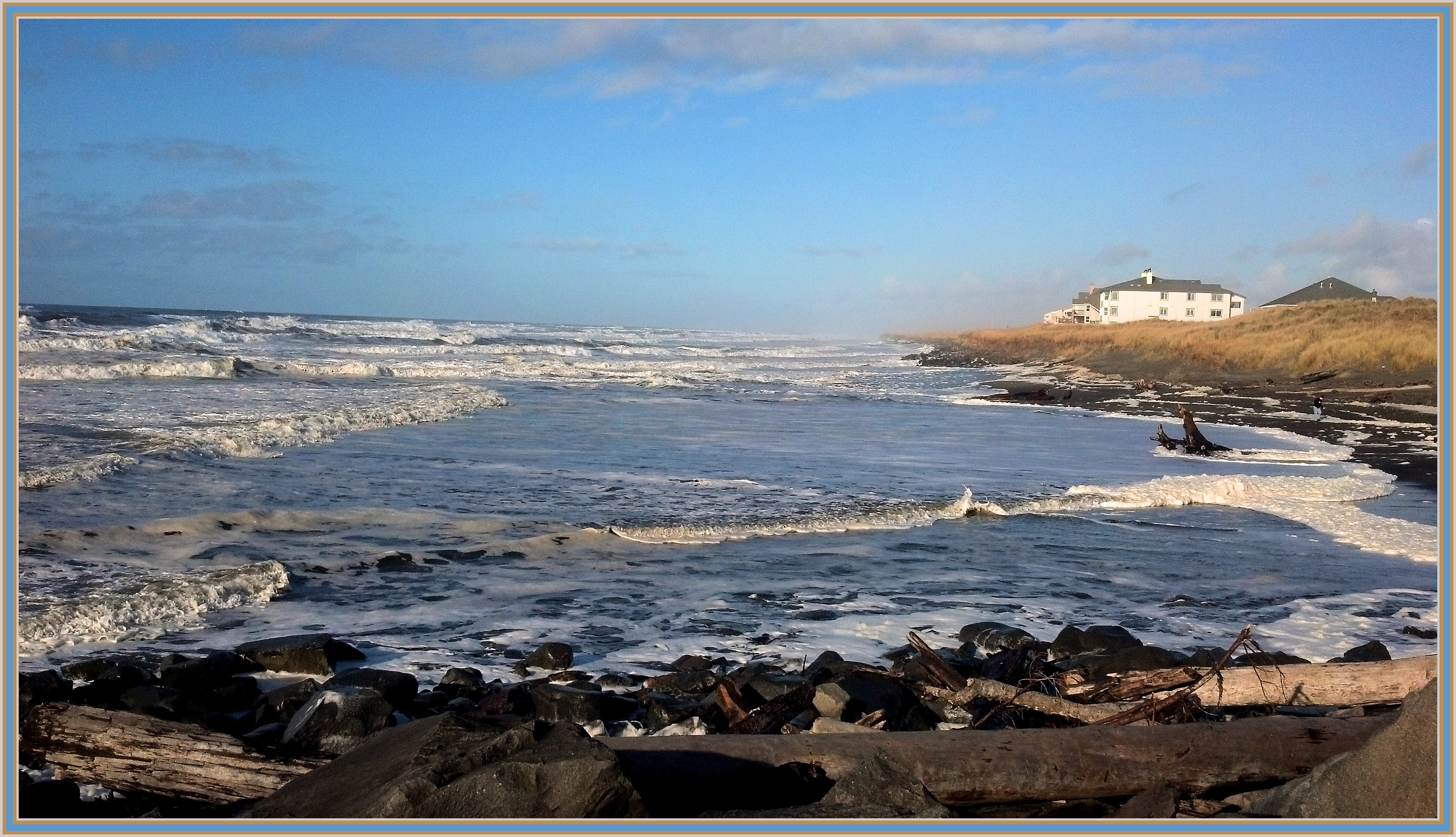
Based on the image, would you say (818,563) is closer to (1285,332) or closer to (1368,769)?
(1368,769)

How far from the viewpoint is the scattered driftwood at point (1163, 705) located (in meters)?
4.28

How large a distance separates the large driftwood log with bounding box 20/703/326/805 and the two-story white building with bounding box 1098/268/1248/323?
99.8 meters

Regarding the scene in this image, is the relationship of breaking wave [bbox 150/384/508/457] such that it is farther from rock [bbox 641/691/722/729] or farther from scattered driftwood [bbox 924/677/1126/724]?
scattered driftwood [bbox 924/677/1126/724]

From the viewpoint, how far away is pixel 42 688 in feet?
16.8

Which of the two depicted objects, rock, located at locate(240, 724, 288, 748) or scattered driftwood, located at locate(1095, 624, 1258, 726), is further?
rock, located at locate(240, 724, 288, 748)

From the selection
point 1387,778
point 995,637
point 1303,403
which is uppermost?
point 1303,403

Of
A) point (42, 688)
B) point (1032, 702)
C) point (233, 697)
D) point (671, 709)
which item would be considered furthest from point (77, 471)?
point (1032, 702)

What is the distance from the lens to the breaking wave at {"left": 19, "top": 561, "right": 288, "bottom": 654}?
636 cm

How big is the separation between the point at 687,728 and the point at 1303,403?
87.2 ft

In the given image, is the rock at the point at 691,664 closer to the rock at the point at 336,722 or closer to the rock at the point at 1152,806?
the rock at the point at 336,722

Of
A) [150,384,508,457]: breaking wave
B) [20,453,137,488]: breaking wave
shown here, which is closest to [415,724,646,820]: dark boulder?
[20,453,137,488]: breaking wave

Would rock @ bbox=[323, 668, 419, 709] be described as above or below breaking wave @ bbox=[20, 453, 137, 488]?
below

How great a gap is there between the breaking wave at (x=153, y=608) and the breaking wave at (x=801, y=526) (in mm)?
3298

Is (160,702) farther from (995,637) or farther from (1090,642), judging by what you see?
(1090,642)
